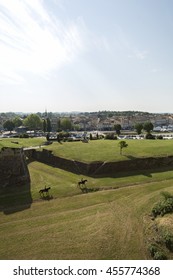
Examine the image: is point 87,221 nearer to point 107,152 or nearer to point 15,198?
point 15,198

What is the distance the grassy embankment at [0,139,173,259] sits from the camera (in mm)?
15602

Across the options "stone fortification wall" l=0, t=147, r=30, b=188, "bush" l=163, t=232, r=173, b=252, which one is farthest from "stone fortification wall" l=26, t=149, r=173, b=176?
"bush" l=163, t=232, r=173, b=252

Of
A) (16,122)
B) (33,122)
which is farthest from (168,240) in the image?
(16,122)

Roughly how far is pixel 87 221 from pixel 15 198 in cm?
861

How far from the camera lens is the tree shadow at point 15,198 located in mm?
22062

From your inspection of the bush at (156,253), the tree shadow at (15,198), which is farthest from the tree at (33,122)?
the bush at (156,253)

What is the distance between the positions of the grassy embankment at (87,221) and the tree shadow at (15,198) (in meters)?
0.33

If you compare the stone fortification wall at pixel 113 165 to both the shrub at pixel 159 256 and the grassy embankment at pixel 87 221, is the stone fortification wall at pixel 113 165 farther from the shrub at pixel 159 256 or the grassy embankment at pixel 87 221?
the shrub at pixel 159 256

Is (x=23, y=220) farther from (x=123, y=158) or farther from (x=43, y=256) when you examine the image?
(x=123, y=158)

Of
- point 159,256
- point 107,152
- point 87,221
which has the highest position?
point 107,152

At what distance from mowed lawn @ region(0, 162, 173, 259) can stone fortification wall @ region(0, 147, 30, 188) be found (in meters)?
1.68

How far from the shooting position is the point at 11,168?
27953 mm

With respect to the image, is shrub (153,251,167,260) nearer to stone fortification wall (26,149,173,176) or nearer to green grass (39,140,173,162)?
stone fortification wall (26,149,173,176)

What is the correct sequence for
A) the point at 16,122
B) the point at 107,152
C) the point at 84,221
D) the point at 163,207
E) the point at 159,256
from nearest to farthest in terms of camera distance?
the point at 159,256, the point at 84,221, the point at 163,207, the point at 107,152, the point at 16,122
